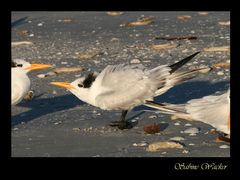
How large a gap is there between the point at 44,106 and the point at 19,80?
1.86 feet

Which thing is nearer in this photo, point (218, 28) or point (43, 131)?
point (43, 131)

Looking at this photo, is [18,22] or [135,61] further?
[18,22]

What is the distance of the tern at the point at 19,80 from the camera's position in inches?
242

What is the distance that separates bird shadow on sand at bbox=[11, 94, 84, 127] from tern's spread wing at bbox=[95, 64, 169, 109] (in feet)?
2.24

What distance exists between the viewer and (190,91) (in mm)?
7230

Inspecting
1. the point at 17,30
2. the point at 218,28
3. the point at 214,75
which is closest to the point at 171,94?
the point at 214,75

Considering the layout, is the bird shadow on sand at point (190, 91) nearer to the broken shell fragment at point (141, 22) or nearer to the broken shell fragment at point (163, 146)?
the broken shell fragment at point (163, 146)

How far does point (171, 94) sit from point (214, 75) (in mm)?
798

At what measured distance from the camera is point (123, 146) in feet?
17.9

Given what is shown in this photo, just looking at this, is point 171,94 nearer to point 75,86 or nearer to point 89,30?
point 75,86

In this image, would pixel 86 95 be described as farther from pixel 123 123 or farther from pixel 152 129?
pixel 152 129

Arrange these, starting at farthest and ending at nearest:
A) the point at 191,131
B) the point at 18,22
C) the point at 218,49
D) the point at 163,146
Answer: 1. the point at 18,22
2. the point at 218,49
3. the point at 191,131
4. the point at 163,146

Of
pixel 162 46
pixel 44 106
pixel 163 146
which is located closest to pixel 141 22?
pixel 162 46

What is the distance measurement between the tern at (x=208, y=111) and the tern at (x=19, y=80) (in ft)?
3.73
